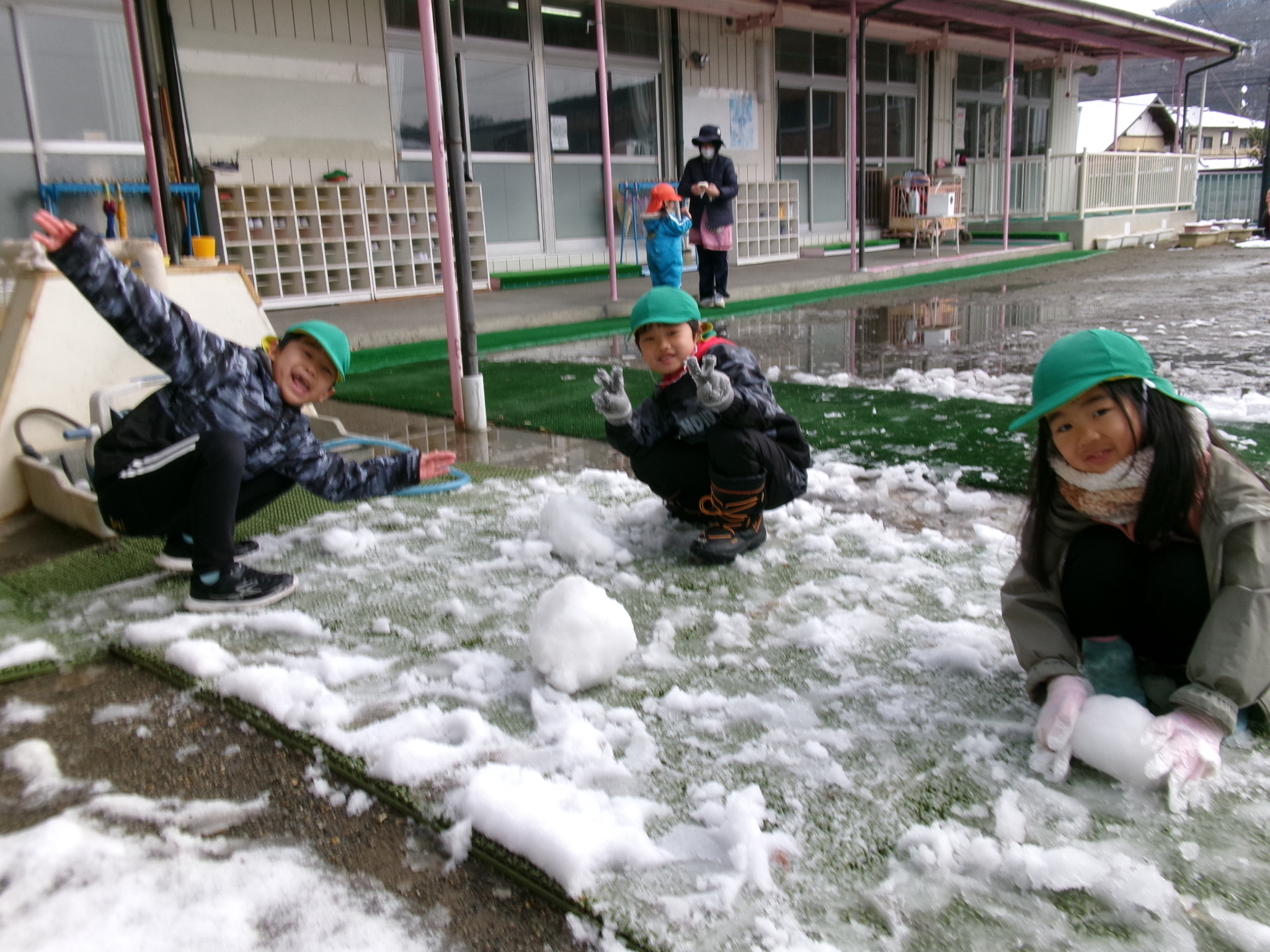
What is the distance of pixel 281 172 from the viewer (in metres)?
9.31

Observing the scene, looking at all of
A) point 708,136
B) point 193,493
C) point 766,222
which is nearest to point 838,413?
point 193,493

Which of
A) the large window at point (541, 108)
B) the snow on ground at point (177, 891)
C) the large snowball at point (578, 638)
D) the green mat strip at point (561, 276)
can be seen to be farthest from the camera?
the green mat strip at point (561, 276)

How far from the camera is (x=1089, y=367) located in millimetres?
1613

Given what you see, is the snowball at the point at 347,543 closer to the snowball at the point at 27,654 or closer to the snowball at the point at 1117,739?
the snowball at the point at 27,654

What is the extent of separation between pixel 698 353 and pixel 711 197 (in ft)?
20.5

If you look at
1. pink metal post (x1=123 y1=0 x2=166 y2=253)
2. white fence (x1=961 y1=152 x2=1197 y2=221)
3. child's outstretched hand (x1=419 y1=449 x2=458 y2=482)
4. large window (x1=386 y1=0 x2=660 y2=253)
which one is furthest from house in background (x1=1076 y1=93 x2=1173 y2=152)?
child's outstretched hand (x1=419 y1=449 x2=458 y2=482)

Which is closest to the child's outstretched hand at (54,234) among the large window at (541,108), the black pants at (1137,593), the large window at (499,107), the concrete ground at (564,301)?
the black pants at (1137,593)

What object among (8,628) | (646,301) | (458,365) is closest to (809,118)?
(458,365)

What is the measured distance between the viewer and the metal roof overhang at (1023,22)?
12.8 metres

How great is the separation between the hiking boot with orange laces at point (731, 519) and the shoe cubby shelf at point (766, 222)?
35.5ft

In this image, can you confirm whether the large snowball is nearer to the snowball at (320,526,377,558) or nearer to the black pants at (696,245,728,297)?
the snowball at (320,526,377,558)

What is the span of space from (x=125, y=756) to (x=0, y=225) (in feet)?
25.5

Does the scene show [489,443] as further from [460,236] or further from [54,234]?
[54,234]

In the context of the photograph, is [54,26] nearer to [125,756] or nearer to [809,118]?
[125,756]
